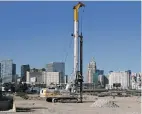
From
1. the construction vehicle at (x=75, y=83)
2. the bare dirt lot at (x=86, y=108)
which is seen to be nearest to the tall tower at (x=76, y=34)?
the construction vehicle at (x=75, y=83)

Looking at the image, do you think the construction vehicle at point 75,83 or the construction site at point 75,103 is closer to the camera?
the construction site at point 75,103

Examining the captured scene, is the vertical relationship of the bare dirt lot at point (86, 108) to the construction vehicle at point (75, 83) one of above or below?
below

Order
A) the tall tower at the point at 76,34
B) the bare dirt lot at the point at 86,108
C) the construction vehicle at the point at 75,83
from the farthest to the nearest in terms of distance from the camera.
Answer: the tall tower at the point at 76,34 → the construction vehicle at the point at 75,83 → the bare dirt lot at the point at 86,108

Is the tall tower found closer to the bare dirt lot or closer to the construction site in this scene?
the construction site

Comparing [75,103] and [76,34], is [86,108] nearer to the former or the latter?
[75,103]

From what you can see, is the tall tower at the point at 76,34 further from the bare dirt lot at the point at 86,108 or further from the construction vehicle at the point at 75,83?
the bare dirt lot at the point at 86,108

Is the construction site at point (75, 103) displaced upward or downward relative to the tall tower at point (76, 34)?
downward

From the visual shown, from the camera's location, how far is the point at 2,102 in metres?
43.8

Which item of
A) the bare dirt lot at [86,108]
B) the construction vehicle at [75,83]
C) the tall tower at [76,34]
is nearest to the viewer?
the bare dirt lot at [86,108]

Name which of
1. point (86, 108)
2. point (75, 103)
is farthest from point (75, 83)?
point (86, 108)

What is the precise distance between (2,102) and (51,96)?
22.9m

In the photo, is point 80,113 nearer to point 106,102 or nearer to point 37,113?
point 37,113

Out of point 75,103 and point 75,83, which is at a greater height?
point 75,83

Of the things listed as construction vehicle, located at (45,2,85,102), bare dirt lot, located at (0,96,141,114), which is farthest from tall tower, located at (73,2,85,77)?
bare dirt lot, located at (0,96,141,114)
